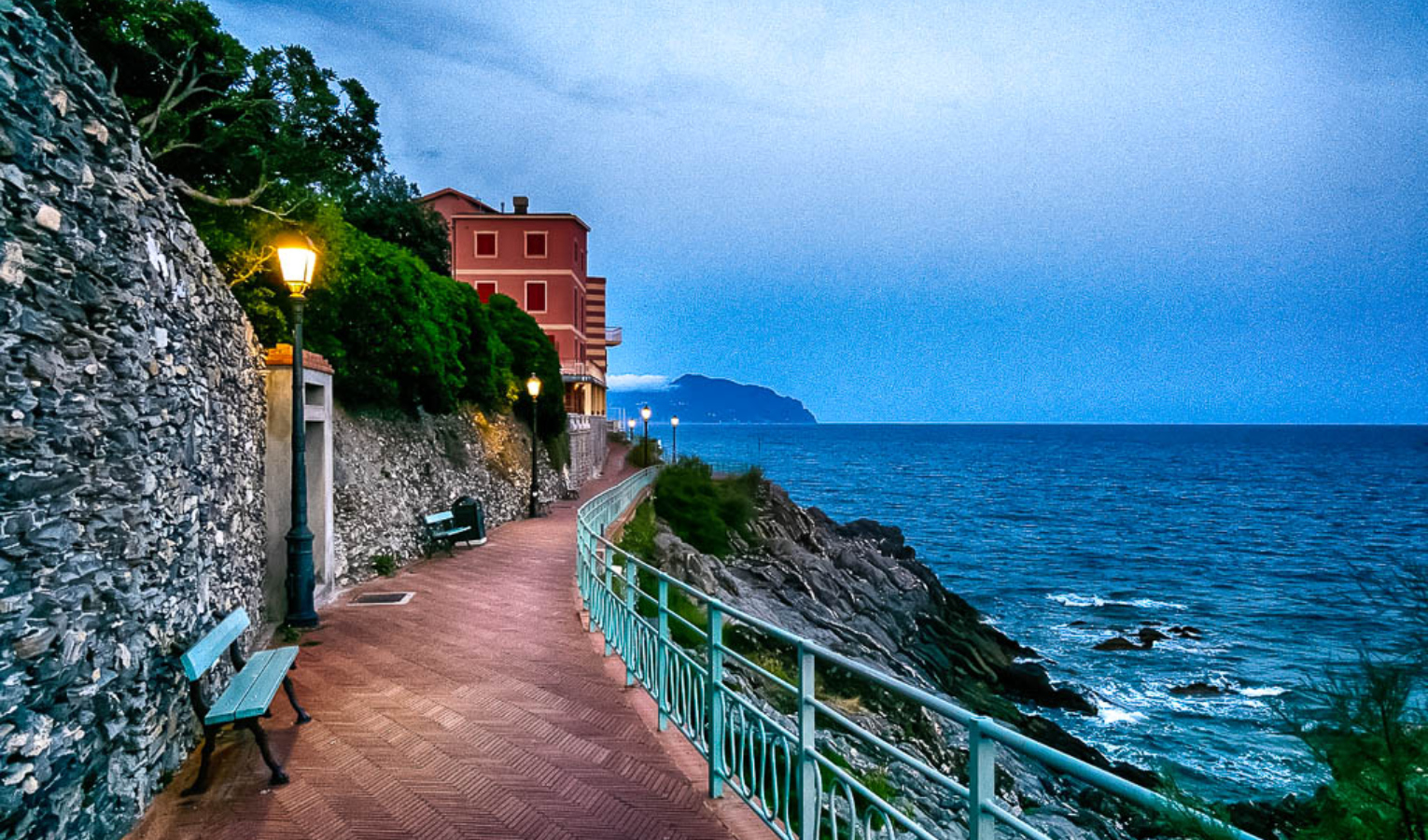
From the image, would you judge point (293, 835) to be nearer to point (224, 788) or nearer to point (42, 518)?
point (224, 788)

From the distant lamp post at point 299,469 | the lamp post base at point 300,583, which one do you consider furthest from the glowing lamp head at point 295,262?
the lamp post base at point 300,583

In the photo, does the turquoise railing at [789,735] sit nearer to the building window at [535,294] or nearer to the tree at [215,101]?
the tree at [215,101]

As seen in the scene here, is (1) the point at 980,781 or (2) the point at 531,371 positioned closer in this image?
(1) the point at 980,781

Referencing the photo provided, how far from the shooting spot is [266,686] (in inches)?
208

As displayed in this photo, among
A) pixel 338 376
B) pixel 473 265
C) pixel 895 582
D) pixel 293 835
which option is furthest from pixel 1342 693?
pixel 473 265

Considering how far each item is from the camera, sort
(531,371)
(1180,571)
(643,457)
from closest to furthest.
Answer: (531,371) < (1180,571) < (643,457)

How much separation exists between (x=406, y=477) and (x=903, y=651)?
13097 millimetres

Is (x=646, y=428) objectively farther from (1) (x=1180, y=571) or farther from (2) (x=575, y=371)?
(1) (x=1180, y=571)

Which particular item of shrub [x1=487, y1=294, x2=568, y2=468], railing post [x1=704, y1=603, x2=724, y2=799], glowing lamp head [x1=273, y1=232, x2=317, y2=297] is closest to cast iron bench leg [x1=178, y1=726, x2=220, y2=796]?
railing post [x1=704, y1=603, x2=724, y2=799]

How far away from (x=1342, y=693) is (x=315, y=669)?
7.63 metres

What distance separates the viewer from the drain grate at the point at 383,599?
33.5ft

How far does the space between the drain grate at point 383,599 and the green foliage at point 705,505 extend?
1290 cm

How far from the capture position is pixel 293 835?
14.0ft

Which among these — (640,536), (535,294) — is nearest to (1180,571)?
(640,536)
